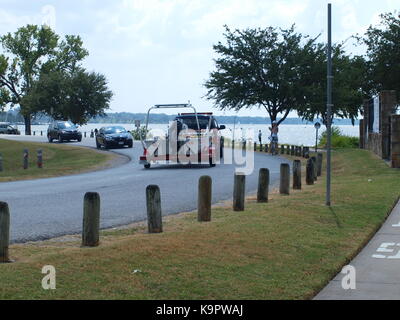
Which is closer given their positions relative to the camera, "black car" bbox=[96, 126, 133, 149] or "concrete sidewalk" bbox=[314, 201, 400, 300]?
"concrete sidewalk" bbox=[314, 201, 400, 300]

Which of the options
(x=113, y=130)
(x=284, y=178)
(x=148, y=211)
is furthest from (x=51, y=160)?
(x=148, y=211)

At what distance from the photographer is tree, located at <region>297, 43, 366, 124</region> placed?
53.7 m

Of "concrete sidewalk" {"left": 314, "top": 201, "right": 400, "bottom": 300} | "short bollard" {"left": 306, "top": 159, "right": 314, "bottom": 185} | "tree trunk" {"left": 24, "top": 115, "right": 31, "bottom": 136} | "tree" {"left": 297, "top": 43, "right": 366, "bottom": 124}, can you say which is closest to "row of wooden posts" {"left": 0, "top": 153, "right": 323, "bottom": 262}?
"concrete sidewalk" {"left": 314, "top": 201, "right": 400, "bottom": 300}

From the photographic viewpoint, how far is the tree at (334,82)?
5366 centimetres

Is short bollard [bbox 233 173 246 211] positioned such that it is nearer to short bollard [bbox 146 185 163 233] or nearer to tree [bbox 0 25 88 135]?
short bollard [bbox 146 185 163 233]

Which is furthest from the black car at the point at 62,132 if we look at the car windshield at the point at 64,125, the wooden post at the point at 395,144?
the wooden post at the point at 395,144

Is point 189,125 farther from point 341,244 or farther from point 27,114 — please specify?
point 27,114

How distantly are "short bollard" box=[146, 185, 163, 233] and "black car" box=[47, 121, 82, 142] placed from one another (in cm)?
4677

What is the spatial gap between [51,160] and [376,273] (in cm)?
3432

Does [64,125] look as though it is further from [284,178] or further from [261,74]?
[284,178]

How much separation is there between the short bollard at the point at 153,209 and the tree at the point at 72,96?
74438 mm

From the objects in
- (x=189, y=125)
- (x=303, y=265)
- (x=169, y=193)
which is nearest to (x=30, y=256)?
(x=303, y=265)

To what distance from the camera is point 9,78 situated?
99312 millimetres

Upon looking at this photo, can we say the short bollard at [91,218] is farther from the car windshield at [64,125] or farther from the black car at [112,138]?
the car windshield at [64,125]
